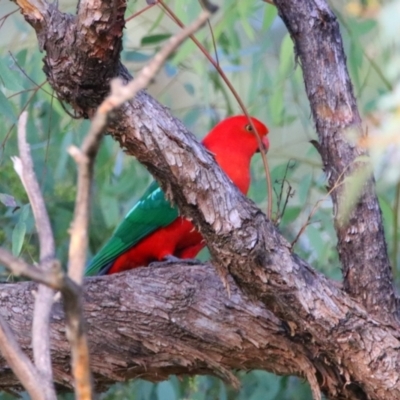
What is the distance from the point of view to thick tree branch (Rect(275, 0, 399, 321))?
2002mm

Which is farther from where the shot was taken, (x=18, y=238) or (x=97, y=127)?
(x=18, y=238)

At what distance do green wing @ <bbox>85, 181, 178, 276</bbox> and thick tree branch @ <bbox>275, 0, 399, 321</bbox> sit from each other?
29.8 inches

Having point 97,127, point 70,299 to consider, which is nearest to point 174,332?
point 70,299

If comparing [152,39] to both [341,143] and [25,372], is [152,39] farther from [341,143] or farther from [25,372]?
[25,372]

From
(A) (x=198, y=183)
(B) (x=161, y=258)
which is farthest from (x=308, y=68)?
(B) (x=161, y=258)

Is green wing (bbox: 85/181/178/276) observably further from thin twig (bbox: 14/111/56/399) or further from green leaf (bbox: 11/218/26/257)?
thin twig (bbox: 14/111/56/399)

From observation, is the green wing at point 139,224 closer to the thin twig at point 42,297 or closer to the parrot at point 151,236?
the parrot at point 151,236

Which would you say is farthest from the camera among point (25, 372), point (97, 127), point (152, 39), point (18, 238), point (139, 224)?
point (152, 39)

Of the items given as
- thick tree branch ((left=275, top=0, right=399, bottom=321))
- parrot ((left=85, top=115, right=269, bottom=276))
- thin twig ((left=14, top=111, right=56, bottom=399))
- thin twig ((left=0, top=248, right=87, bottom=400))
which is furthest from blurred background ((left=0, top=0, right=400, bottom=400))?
thin twig ((left=0, top=248, right=87, bottom=400))

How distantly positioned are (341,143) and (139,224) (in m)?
0.89

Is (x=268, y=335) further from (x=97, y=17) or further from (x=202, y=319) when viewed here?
(x=97, y=17)

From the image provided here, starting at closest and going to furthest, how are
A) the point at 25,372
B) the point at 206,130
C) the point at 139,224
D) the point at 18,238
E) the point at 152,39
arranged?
the point at 25,372, the point at 18,238, the point at 139,224, the point at 152,39, the point at 206,130

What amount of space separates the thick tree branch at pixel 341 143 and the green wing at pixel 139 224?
756 millimetres

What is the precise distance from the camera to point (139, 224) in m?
2.73
